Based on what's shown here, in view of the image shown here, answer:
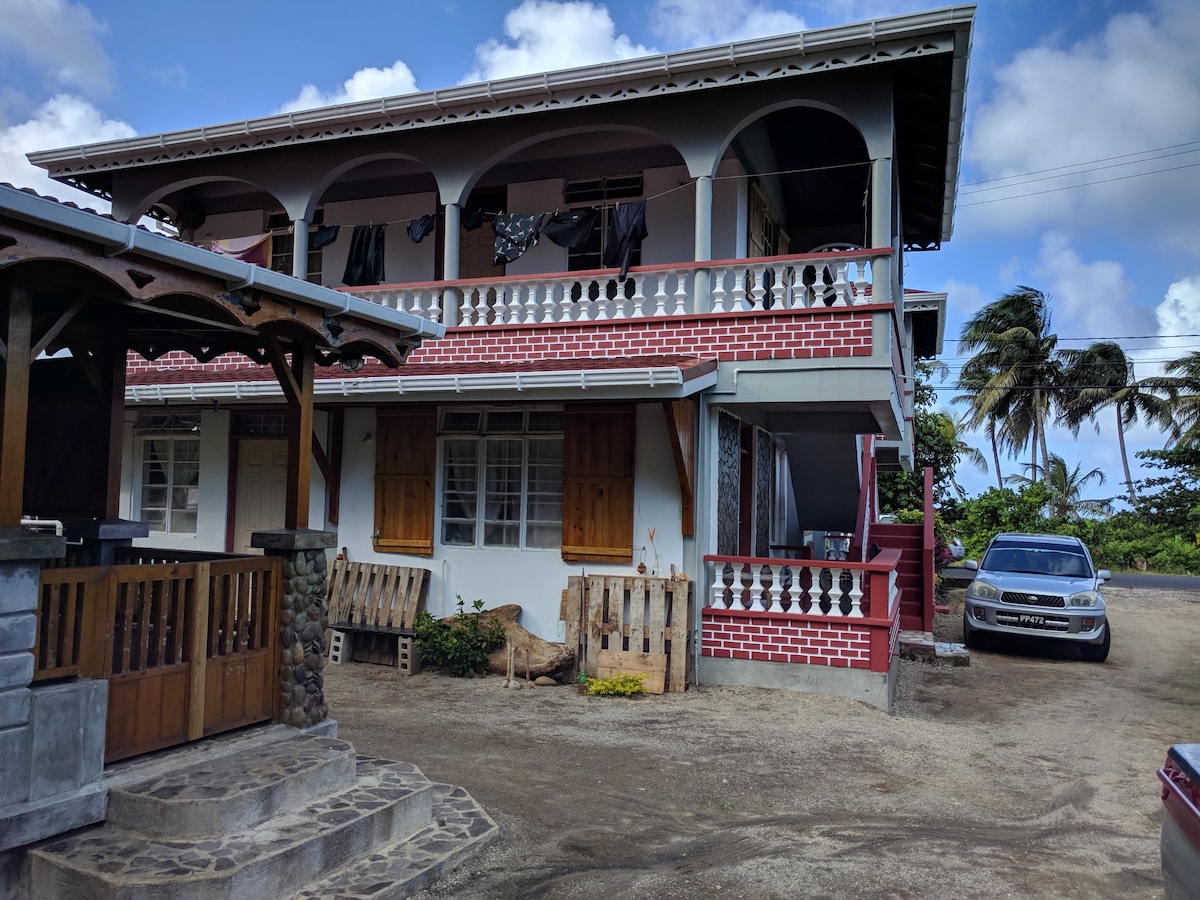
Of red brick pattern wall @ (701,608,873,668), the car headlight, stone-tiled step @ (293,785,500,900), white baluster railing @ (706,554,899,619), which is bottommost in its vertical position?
stone-tiled step @ (293,785,500,900)

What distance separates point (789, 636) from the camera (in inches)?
351

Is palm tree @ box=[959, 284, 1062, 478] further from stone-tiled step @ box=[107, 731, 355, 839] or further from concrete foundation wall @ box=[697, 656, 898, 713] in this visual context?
stone-tiled step @ box=[107, 731, 355, 839]

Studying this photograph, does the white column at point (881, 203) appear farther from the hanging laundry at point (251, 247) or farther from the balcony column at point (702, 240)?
the hanging laundry at point (251, 247)

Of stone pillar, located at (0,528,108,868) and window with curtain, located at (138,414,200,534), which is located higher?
window with curtain, located at (138,414,200,534)

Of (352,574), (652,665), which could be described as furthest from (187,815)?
(352,574)

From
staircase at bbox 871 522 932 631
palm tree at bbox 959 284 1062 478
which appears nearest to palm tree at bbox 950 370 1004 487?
palm tree at bbox 959 284 1062 478

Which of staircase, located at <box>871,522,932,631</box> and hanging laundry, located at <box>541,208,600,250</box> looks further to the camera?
staircase, located at <box>871,522,932,631</box>

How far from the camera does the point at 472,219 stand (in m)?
11.5

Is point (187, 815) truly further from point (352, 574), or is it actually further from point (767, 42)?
point (767, 42)

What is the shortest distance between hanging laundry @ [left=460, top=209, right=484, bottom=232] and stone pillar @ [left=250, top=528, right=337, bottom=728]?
21.8 feet

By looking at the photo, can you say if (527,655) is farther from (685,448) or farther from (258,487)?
(258,487)

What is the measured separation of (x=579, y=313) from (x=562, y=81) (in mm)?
2482

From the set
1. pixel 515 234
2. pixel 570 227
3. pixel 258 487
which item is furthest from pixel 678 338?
pixel 258 487

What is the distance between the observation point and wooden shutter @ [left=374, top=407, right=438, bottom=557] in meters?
10.1
